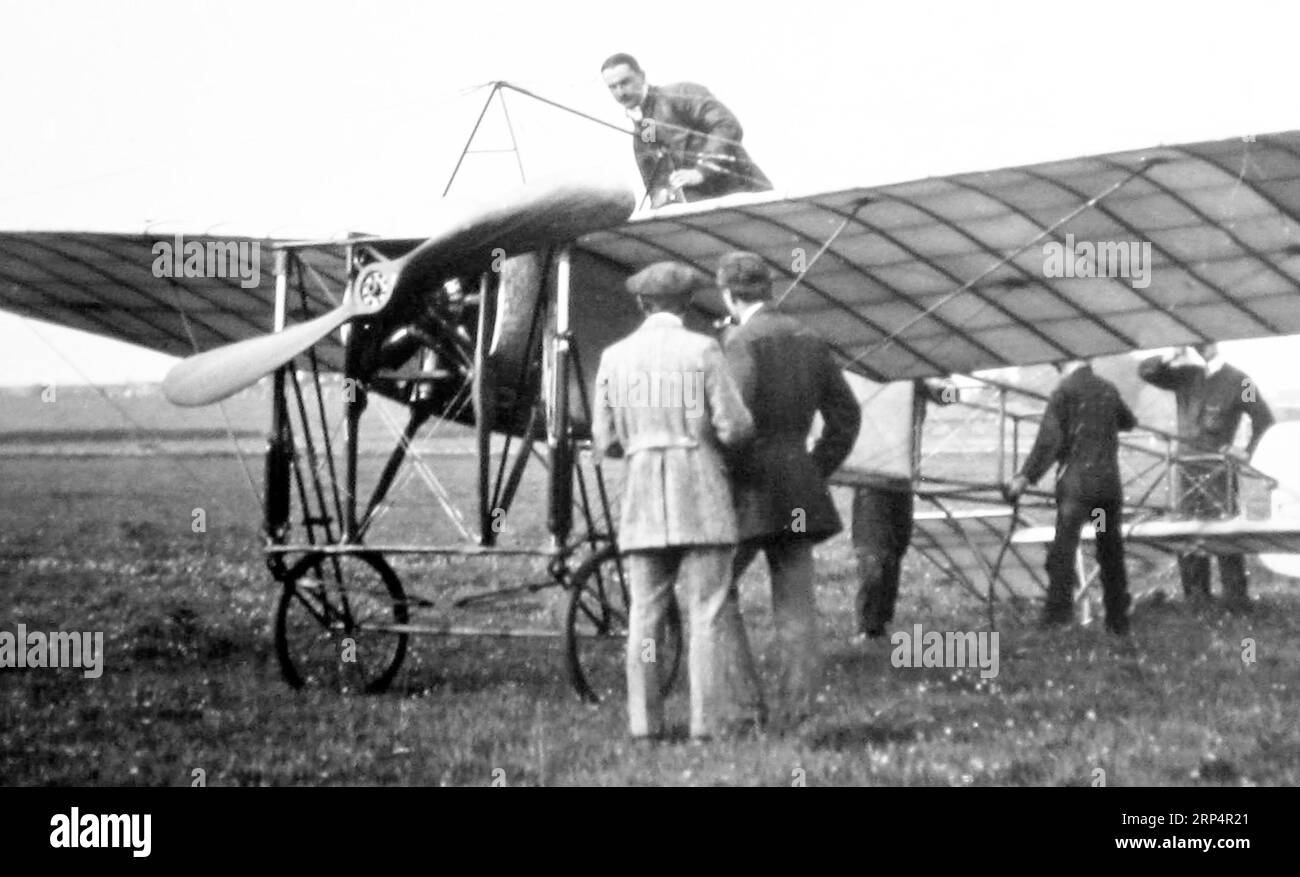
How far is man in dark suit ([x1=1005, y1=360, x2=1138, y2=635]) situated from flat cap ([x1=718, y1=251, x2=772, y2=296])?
11.7ft

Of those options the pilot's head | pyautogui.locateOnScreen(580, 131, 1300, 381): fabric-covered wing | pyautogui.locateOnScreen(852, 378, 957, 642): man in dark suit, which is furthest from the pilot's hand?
pyautogui.locateOnScreen(852, 378, 957, 642): man in dark suit

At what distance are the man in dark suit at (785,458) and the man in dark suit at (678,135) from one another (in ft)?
6.67

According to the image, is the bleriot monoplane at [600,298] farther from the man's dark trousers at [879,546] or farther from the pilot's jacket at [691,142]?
the pilot's jacket at [691,142]

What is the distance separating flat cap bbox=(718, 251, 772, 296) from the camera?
7031mm

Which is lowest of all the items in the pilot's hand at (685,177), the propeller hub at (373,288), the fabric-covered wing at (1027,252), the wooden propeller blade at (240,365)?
the wooden propeller blade at (240,365)

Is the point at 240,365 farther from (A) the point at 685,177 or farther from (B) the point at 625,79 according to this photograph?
(B) the point at 625,79

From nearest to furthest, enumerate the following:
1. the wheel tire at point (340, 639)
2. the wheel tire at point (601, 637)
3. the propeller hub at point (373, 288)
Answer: the wheel tire at point (601, 637) < the propeller hub at point (373, 288) < the wheel tire at point (340, 639)

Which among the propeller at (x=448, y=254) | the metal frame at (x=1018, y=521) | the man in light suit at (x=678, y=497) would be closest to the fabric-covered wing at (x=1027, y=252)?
the propeller at (x=448, y=254)

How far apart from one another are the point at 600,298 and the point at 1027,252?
7.63ft

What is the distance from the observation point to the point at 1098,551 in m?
10.2

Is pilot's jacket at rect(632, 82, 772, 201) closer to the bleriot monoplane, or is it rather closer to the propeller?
the bleriot monoplane

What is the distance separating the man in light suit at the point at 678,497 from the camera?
6.60 meters

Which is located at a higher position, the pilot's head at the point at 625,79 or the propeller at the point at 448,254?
the pilot's head at the point at 625,79
